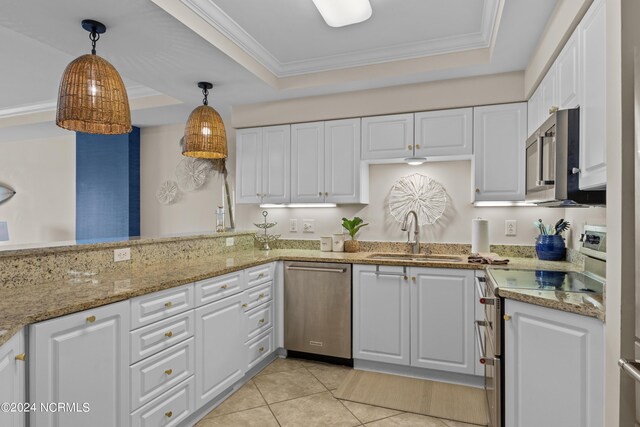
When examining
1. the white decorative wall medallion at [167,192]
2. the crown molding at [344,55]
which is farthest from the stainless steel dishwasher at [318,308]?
the white decorative wall medallion at [167,192]

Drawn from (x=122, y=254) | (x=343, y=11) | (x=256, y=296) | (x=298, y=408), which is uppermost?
(x=343, y=11)

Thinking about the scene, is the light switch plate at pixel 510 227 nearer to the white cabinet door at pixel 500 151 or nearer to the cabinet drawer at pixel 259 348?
the white cabinet door at pixel 500 151

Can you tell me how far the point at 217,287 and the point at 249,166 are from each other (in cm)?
167

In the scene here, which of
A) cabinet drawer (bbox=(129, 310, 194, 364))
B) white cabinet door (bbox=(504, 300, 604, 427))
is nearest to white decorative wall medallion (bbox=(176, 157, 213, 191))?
cabinet drawer (bbox=(129, 310, 194, 364))

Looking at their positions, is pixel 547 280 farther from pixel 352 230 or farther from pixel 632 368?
pixel 352 230

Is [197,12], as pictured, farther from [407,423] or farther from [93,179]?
[93,179]

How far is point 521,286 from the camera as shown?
5.60ft

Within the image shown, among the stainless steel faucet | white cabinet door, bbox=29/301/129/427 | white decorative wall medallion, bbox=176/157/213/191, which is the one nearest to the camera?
white cabinet door, bbox=29/301/129/427

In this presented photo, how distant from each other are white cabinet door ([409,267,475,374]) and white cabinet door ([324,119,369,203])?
96cm

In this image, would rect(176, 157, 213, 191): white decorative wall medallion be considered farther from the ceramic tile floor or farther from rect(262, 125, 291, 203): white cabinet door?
the ceramic tile floor

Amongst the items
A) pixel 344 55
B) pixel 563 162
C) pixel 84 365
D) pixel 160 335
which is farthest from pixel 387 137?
pixel 84 365

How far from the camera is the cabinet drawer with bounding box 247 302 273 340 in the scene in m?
2.68

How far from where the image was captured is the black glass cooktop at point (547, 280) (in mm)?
1676

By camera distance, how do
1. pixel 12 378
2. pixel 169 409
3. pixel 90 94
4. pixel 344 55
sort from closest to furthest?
1. pixel 12 378
2. pixel 90 94
3. pixel 169 409
4. pixel 344 55
